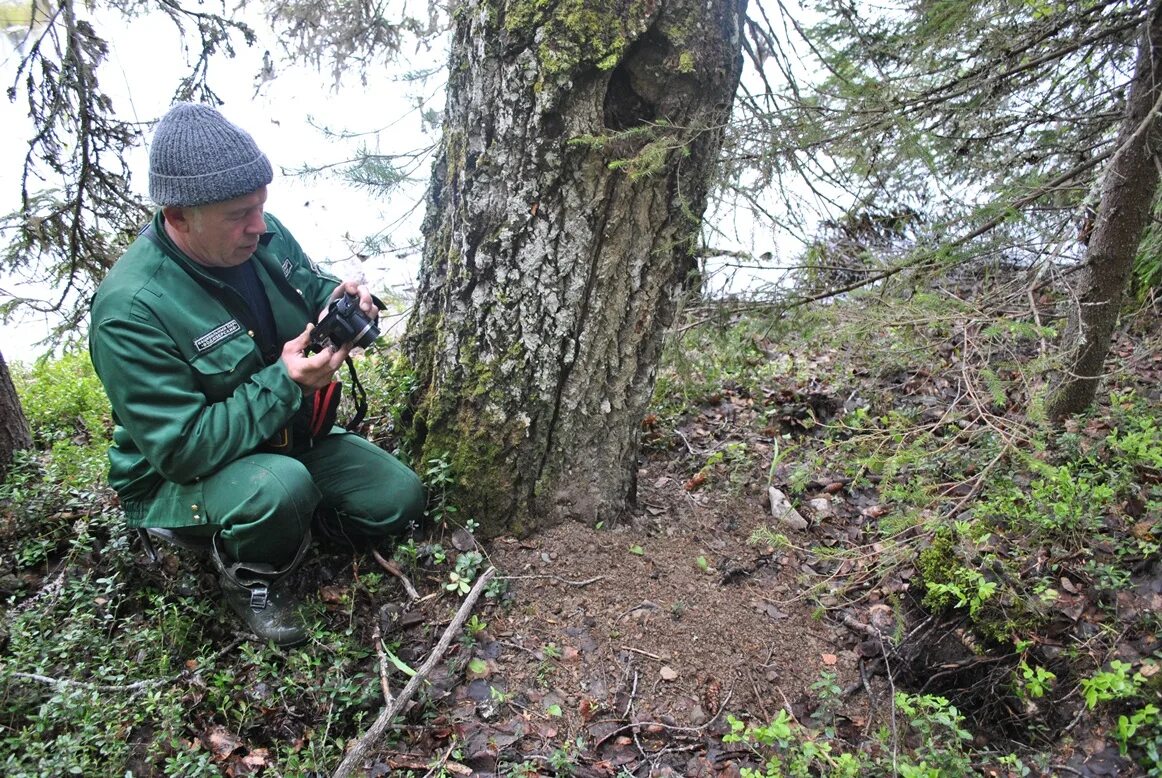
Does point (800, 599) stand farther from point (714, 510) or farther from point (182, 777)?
point (182, 777)

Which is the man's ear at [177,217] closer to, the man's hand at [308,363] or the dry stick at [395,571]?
the man's hand at [308,363]

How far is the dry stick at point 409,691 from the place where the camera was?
7.62 feet

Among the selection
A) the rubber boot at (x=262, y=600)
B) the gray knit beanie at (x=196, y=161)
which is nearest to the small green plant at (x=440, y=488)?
the rubber boot at (x=262, y=600)

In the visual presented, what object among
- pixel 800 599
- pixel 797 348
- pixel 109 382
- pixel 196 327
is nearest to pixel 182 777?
pixel 109 382

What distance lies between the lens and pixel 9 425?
161 inches

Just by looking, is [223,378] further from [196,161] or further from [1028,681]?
[1028,681]

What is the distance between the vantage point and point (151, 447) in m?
2.65

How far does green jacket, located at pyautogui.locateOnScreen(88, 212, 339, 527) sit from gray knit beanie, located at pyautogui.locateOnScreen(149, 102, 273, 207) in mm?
278

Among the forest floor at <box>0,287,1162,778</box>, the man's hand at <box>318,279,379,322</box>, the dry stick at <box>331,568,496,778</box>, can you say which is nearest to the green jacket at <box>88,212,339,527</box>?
the man's hand at <box>318,279,379,322</box>

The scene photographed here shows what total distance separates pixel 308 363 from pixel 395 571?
1.06 m

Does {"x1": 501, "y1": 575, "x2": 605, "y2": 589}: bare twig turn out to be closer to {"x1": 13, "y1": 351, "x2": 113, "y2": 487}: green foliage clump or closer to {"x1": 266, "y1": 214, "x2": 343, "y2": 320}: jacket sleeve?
{"x1": 266, "y1": 214, "x2": 343, "y2": 320}: jacket sleeve

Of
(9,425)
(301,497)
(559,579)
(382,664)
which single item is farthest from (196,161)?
(9,425)

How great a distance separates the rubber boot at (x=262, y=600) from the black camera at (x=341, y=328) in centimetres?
97

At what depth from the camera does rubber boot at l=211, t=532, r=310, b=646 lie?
296 cm
